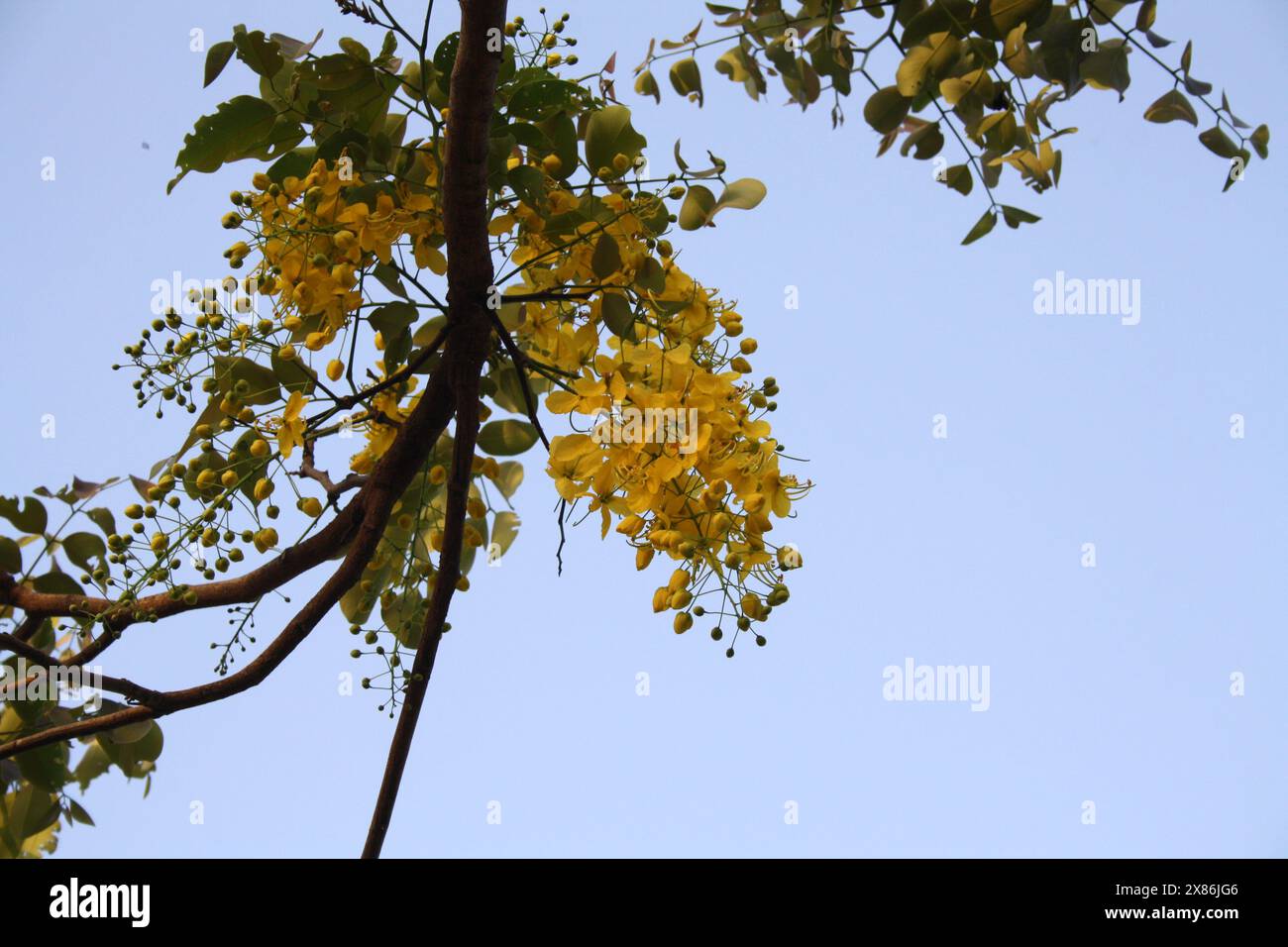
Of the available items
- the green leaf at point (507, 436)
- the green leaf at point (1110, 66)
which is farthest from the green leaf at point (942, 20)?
the green leaf at point (507, 436)

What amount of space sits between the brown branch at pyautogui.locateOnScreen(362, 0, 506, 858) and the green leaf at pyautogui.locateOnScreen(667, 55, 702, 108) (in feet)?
2.52

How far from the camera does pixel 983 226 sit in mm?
1453

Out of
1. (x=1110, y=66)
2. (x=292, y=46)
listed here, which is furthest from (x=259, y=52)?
(x=1110, y=66)

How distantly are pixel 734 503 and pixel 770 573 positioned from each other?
0.24 feet

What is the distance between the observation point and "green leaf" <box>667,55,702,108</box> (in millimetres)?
1606

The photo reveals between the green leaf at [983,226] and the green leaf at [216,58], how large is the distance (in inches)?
37.6

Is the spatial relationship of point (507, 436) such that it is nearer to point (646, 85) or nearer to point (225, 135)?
point (225, 135)

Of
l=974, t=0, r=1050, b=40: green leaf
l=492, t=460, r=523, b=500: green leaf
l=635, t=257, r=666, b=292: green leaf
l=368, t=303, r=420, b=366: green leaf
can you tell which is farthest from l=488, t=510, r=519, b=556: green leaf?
l=974, t=0, r=1050, b=40: green leaf

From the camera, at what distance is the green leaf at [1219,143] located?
4.70 feet

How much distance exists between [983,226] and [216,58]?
3.25 feet

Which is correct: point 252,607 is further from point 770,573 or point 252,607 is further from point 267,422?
point 770,573

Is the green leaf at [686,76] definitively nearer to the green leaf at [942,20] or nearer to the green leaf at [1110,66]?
the green leaf at [942,20]

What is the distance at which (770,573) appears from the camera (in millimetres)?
942
